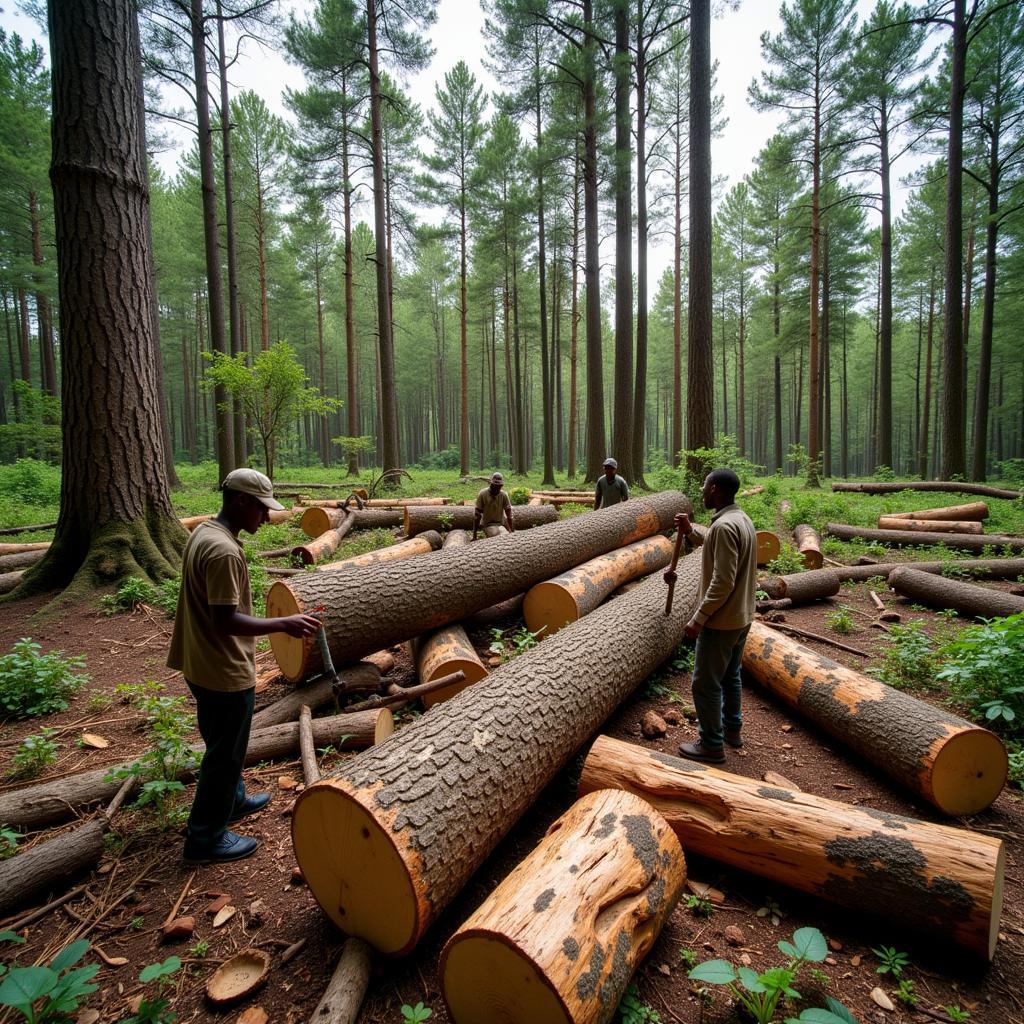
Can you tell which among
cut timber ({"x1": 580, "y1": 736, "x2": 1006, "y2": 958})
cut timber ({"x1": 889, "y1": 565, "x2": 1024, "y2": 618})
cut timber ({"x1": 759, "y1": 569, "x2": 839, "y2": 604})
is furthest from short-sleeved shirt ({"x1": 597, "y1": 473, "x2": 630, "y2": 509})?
cut timber ({"x1": 580, "y1": 736, "x2": 1006, "y2": 958})

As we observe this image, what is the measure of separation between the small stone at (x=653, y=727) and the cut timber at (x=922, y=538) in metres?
8.11

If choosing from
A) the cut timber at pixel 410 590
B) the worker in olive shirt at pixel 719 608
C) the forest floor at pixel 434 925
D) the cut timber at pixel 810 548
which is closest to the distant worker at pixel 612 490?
the cut timber at pixel 410 590

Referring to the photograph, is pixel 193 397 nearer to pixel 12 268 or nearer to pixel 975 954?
pixel 12 268

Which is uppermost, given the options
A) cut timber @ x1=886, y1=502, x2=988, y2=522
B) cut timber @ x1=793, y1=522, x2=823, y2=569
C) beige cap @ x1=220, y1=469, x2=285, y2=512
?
beige cap @ x1=220, y1=469, x2=285, y2=512

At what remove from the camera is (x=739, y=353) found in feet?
112

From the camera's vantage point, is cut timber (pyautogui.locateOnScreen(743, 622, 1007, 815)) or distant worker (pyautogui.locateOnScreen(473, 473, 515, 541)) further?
distant worker (pyautogui.locateOnScreen(473, 473, 515, 541))

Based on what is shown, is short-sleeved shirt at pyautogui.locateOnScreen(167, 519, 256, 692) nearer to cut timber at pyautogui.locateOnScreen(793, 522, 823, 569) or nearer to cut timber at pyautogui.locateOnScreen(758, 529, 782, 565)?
cut timber at pyautogui.locateOnScreen(758, 529, 782, 565)

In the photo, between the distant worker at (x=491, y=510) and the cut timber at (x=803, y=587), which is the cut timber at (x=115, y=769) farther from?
the cut timber at (x=803, y=587)

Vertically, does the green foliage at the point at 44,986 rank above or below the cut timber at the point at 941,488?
below

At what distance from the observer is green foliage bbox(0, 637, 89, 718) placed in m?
3.77

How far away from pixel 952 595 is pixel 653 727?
16.7ft

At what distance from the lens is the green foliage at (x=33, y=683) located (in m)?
3.77

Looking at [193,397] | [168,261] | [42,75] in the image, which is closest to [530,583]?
[42,75]

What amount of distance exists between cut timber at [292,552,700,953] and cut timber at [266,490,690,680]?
1461 millimetres
